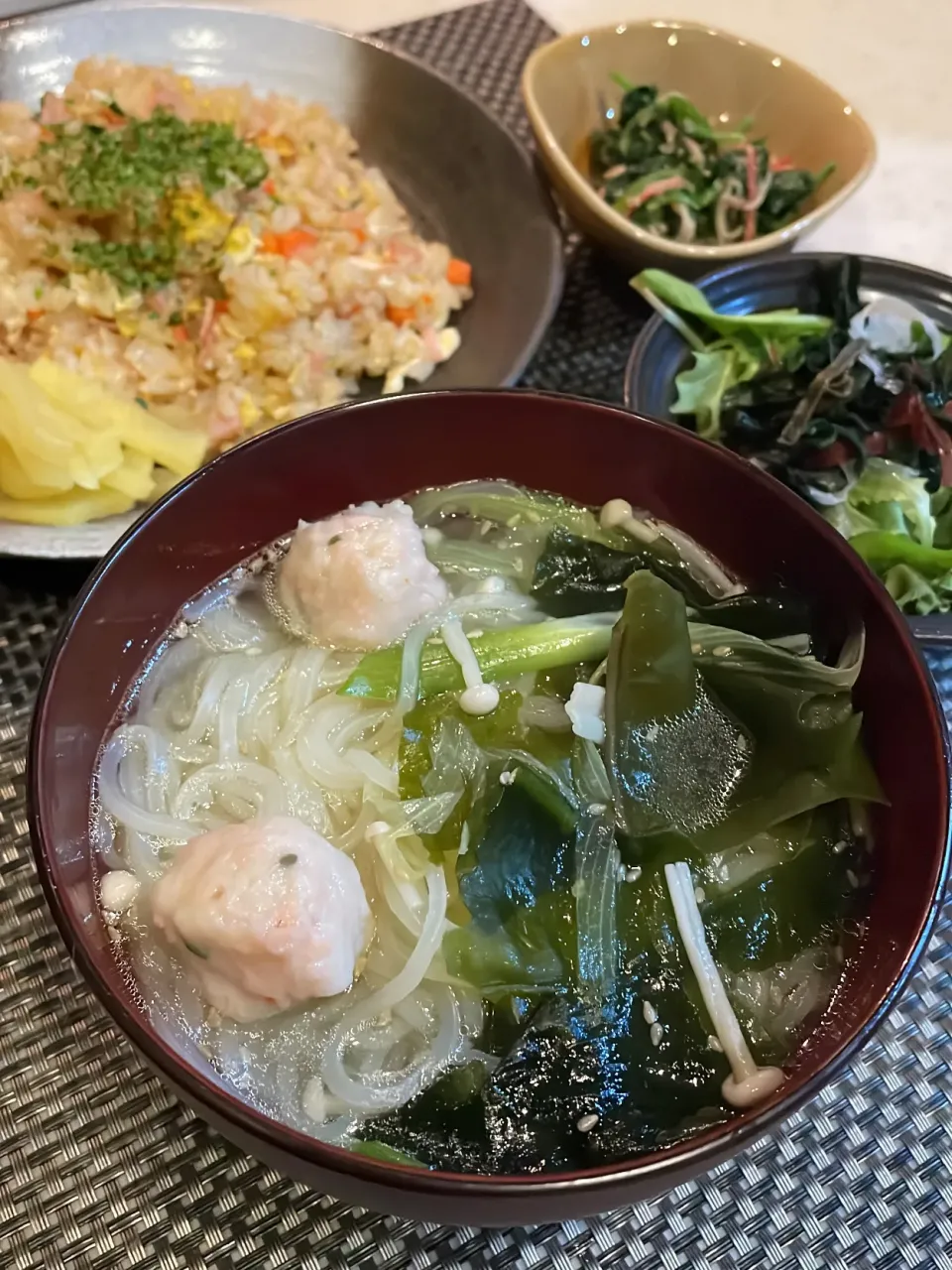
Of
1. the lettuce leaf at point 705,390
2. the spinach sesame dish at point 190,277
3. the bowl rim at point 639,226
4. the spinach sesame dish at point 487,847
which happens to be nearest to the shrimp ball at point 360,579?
the spinach sesame dish at point 487,847

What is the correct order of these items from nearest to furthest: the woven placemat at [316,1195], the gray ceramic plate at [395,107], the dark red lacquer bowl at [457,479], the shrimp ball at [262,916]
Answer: the dark red lacquer bowl at [457,479] < the shrimp ball at [262,916] < the woven placemat at [316,1195] < the gray ceramic plate at [395,107]

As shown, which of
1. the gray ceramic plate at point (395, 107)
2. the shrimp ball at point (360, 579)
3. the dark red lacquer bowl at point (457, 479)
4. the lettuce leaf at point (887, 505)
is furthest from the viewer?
the gray ceramic plate at point (395, 107)

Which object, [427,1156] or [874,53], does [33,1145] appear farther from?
[874,53]

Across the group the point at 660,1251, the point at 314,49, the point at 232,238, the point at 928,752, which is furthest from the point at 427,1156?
the point at 314,49

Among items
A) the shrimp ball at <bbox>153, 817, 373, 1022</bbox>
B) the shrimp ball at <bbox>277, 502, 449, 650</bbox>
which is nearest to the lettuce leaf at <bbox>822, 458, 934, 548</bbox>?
the shrimp ball at <bbox>277, 502, 449, 650</bbox>

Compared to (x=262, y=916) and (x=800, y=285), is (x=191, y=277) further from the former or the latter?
(x=262, y=916)

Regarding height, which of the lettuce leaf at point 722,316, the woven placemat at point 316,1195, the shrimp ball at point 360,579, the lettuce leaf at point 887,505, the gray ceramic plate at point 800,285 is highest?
the gray ceramic plate at point 800,285

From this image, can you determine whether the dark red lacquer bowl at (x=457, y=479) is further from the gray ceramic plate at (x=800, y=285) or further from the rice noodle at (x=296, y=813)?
the gray ceramic plate at (x=800, y=285)

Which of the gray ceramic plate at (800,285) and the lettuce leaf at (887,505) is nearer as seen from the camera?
the lettuce leaf at (887,505)
